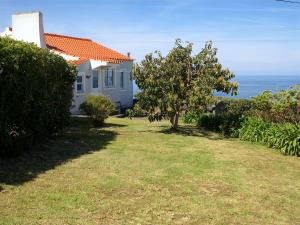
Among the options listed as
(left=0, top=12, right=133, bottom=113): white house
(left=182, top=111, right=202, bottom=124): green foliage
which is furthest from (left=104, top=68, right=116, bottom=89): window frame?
(left=182, top=111, right=202, bottom=124): green foliage

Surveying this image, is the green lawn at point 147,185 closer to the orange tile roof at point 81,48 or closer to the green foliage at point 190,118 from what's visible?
the green foliage at point 190,118

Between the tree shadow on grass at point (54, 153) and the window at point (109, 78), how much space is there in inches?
485

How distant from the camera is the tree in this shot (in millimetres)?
18016

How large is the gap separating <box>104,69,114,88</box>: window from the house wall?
26cm

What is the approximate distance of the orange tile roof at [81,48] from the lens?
1114 inches

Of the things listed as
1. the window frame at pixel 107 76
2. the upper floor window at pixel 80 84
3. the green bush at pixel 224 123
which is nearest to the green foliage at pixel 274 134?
the green bush at pixel 224 123

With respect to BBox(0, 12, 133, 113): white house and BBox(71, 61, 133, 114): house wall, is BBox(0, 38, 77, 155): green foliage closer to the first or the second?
BBox(0, 12, 133, 113): white house

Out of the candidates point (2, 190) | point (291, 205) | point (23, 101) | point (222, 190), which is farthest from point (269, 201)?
point (23, 101)

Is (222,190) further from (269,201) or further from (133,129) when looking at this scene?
(133,129)

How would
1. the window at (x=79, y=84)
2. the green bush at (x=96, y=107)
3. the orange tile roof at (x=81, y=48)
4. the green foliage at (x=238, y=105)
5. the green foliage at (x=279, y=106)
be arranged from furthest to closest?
the orange tile roof at (x=81, y=48) → the window at (x=79, y=84) → the green foliage at (x=238, y=105) → the green bush at (x=96, y=107) → the green foliage at (x=279, y=106)

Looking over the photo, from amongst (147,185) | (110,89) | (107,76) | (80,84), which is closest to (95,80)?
(107,76)

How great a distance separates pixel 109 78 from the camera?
31297mm

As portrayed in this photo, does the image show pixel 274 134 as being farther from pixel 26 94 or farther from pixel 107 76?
pixel 107 76

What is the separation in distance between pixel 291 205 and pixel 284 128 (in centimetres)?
717
